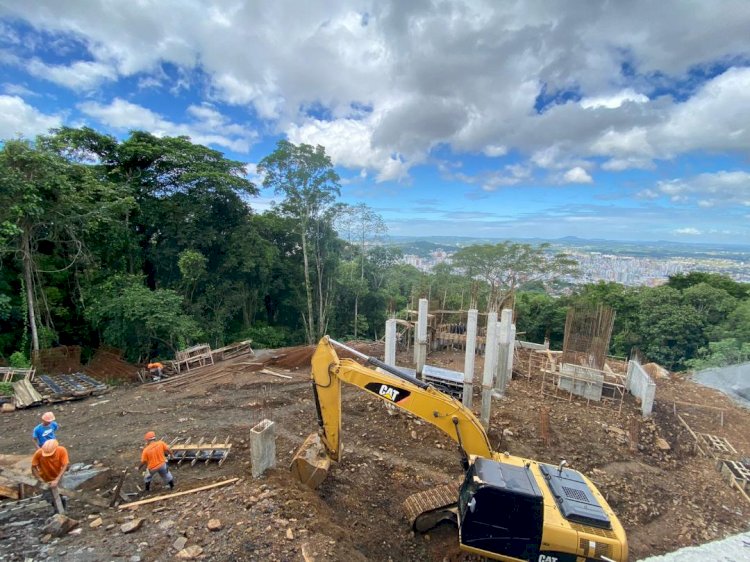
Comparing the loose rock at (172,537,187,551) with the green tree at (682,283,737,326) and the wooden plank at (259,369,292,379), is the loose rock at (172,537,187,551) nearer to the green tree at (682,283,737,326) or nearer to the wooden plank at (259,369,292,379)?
the wooden plank at (259,369,292,379)

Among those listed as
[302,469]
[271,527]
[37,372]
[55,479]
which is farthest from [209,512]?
[37,372]

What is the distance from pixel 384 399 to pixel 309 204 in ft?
49.6

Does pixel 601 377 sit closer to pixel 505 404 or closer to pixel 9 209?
pixel 505 404

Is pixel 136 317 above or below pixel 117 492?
above

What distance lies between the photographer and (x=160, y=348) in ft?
49.5

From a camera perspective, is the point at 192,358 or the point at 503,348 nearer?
the point at 503,348

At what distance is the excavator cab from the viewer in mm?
4711

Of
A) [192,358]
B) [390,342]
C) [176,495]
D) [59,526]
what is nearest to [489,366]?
[390,342]

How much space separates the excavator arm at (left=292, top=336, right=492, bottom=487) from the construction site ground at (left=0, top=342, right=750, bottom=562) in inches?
18.6

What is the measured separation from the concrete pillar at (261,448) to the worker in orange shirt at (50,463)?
241cm

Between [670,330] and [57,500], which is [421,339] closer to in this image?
[57,500]

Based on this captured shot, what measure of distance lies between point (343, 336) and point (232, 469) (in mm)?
18090

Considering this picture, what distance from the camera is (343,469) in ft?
23.2

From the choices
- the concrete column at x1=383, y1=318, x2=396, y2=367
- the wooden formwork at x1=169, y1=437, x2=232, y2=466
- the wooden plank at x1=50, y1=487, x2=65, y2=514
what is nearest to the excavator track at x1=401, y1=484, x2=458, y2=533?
the wooden formwork at x1=169, y1=437, x2=232, y2=466
